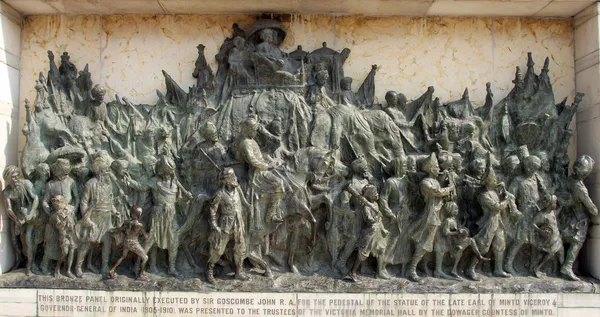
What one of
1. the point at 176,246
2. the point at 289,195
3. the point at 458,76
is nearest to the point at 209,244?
the point at 176,246

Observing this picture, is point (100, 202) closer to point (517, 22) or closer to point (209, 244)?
point (209, 244)

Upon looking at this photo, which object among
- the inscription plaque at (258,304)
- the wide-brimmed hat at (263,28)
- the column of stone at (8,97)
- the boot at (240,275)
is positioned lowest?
the inscription plaque at (258,304)

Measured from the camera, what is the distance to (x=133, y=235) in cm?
967

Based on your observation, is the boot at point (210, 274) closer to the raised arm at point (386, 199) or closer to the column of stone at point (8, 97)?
the raised arm at point (386, 199)

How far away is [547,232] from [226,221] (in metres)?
4.43

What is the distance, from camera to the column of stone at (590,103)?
33.6 feet

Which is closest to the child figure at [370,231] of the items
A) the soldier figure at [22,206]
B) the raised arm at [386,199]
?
the raised arm at [386,199]

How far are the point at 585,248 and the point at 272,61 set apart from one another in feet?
17.4

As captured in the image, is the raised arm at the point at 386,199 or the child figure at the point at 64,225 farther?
the raised arm at the point at 386,199

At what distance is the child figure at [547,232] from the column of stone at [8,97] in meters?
7.46

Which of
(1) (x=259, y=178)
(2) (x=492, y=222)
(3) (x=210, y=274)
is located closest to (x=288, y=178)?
(1) (x=259, y=178)

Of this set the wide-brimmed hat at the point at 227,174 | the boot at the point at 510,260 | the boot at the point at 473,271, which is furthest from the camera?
the boot at the point at 510,260

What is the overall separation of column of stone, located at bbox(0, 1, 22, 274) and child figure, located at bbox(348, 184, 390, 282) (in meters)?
4.91

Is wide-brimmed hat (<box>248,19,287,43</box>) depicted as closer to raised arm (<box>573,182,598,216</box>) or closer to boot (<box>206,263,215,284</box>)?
boot (<box>206,263,215,284</box>)
